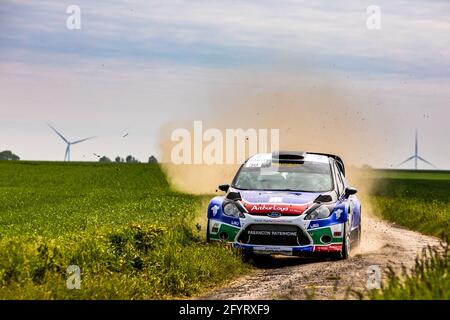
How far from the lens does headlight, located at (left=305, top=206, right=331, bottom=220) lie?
1644cm

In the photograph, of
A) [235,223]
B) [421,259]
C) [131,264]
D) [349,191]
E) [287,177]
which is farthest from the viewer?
[287,177]

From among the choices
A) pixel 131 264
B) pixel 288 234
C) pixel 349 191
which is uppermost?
pixel 349 191

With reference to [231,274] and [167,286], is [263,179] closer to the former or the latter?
[231,274]

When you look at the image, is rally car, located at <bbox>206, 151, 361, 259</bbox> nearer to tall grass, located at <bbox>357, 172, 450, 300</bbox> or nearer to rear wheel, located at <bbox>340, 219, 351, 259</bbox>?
rear wheel, located at <bbox>340, 219, 351, 259</bbox>

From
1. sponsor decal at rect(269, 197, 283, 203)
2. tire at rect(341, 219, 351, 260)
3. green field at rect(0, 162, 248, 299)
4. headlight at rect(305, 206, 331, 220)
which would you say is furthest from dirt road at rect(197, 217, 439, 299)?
sponsor decal at rect(269, 197, 283, 203)

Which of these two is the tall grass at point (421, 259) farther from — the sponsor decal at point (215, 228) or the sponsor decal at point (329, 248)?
the sponsor decal at point (215, 228)

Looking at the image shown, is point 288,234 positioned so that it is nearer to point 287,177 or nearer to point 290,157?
point 287,177

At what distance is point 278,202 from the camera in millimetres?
16516

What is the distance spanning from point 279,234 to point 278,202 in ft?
1.96

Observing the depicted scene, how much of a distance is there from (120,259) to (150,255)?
80 cm

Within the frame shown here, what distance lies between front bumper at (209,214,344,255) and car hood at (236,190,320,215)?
5.2 inches

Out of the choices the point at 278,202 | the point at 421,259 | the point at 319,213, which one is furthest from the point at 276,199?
the point at 421,259

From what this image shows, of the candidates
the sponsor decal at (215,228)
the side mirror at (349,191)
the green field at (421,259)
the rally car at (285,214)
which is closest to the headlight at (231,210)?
the rally car at (285,214)

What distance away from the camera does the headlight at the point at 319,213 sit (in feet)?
53.9
